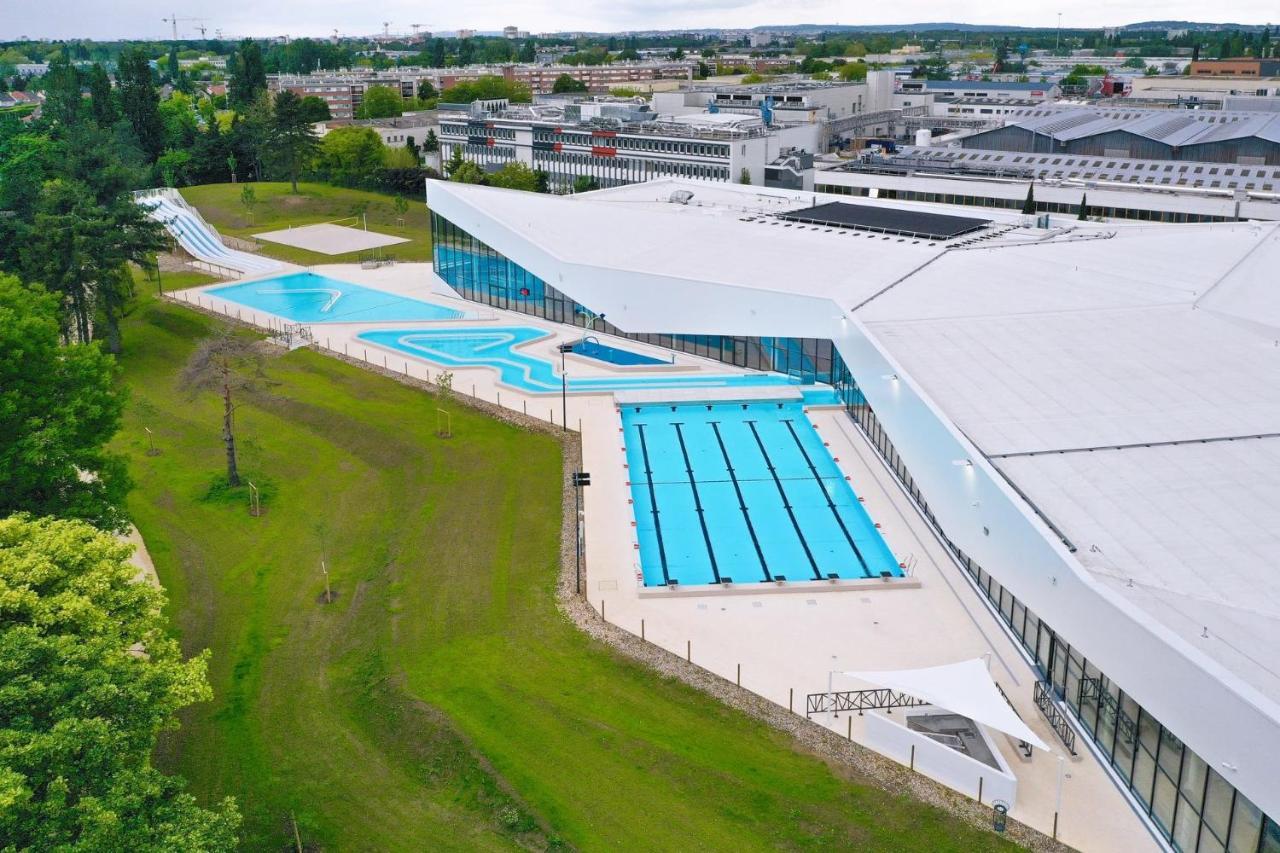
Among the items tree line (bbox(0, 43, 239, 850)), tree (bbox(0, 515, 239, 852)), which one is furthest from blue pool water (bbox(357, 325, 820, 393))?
tree (bbox(0, 515, 239, 852))

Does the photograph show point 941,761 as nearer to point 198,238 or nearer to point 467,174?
point 198,238

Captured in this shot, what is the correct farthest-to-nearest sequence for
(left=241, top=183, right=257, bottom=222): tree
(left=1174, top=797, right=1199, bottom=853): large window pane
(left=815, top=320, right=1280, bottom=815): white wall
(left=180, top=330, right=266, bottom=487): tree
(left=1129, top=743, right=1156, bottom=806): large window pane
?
(left=241, top=183, right=257, bottom=222): tree < (left=180, top=330, right=266, bottom=487): tree < (left=1129, top=743, right=1156, bottom=806): large window pane < (left=1174, top=797, right=1199, bottom=853): large window pane < (left=815, top=320, right=1280, bottom=815): white wall

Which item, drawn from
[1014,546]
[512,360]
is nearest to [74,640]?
[1014,546]

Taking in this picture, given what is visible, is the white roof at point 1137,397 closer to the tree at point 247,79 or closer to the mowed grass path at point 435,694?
the mowed grass path at point 435,694

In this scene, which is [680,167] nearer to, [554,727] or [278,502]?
[278,502]

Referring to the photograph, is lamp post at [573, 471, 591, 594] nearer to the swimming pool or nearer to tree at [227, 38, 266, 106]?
the swimming pool

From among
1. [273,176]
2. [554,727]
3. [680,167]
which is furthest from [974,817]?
[273,176]
